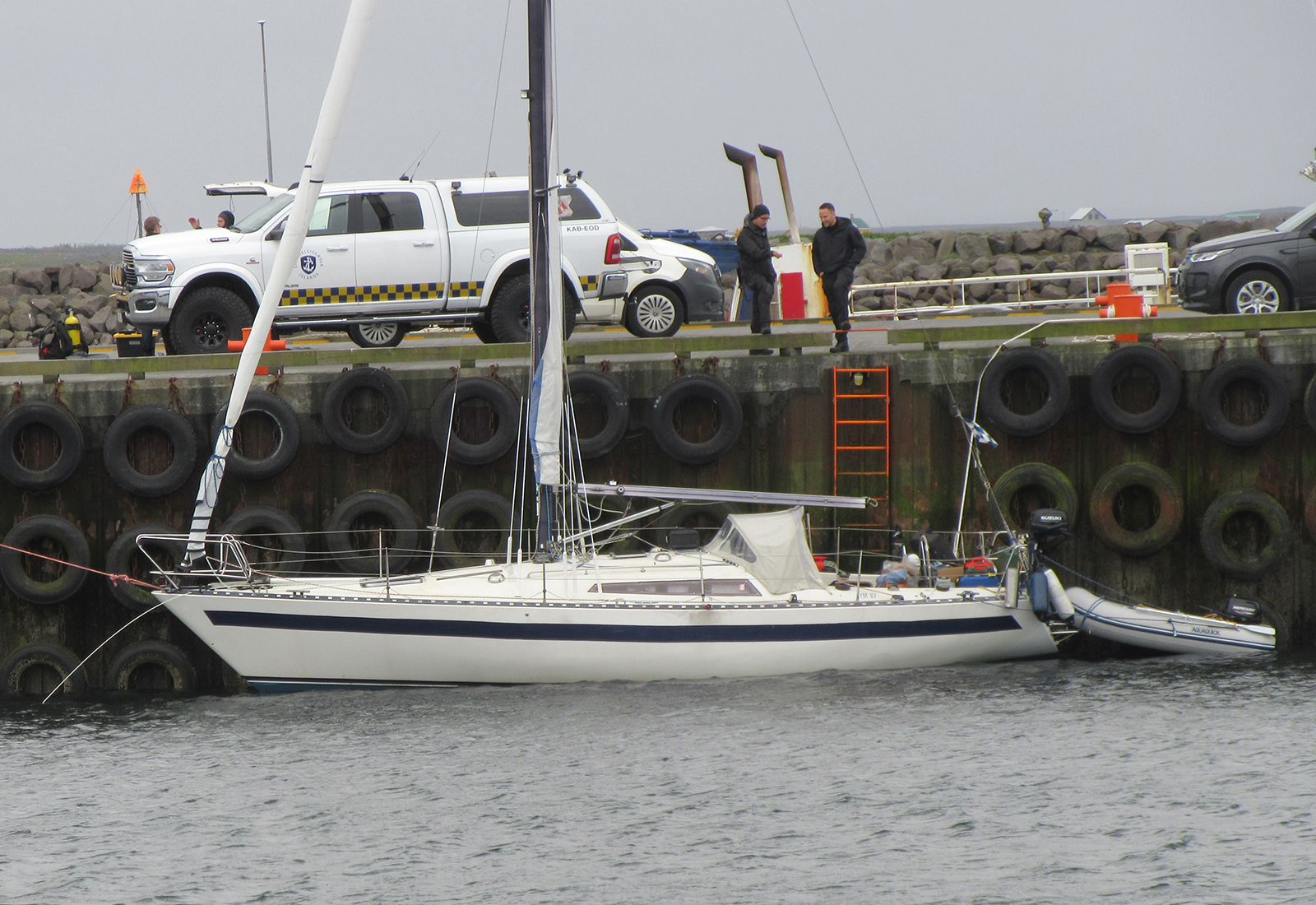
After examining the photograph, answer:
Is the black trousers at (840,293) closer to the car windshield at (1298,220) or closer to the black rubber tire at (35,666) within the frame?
the car windshield at (1298,220)

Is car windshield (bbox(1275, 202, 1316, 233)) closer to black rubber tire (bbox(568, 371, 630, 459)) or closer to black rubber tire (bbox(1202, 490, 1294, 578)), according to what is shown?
black rubber tire (bbox(1202, 490, 1294, 578))

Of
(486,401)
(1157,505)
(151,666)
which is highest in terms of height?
(486,401)

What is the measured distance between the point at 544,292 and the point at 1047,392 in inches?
212

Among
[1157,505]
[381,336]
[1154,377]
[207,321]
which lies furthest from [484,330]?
[1157,505]

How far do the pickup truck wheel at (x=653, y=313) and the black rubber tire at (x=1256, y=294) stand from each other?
6.36 meters

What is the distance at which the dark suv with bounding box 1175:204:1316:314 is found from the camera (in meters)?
16.1

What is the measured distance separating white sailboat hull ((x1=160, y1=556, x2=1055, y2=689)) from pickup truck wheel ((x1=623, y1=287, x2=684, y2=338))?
183 inches

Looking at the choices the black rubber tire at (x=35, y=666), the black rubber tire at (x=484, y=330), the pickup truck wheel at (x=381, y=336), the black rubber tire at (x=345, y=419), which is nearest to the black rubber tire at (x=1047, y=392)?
the black rubber tire at (x=484, y=330)

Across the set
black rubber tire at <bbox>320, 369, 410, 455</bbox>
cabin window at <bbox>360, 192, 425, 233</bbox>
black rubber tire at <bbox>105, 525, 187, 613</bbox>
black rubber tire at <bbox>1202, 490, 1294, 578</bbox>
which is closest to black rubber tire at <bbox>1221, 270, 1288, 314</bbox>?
black rubber tire at <bbox>1202, 490, 1294, 578</bbox>

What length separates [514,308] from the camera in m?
16.5

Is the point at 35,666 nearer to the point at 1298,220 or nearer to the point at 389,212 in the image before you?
the point at 389,212

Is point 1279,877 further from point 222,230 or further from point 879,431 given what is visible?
point 222,230

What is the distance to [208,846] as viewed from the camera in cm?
1031

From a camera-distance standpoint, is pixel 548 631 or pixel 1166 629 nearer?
pixel 548 631
